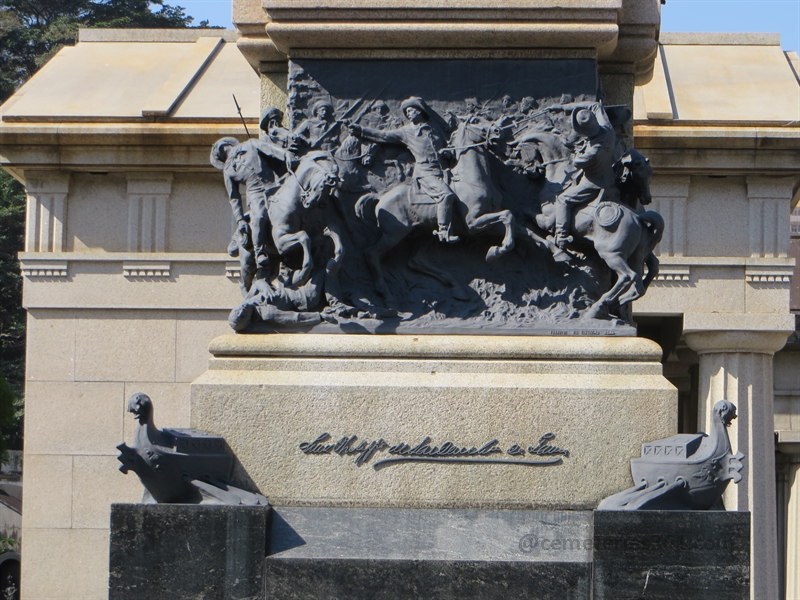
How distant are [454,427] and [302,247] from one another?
62.7 inches

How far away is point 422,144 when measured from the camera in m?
10.1

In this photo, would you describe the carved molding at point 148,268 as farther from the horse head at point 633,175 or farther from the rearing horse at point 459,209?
the horse head at point 633,175

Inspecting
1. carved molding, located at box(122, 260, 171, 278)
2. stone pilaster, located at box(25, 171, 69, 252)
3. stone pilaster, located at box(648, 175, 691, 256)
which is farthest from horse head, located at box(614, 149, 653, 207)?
stone pilaster, located at box(25, 171, 69, 252)

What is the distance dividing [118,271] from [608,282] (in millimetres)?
10152

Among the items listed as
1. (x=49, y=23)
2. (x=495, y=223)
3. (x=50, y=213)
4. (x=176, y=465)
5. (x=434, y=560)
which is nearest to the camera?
(x=434, y=560)

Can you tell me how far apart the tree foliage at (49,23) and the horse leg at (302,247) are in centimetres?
3625

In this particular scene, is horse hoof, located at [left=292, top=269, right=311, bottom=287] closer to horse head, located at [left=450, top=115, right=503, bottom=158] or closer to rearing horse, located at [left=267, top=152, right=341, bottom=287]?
rearing horse, located at [left=267, top=152, right=341, bottom=287]

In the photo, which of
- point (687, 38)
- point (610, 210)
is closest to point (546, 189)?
point (610, 210)

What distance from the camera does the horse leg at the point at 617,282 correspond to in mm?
9797


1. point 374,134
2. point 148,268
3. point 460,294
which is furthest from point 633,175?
point 148,268

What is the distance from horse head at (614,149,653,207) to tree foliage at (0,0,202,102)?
36665 millimetres

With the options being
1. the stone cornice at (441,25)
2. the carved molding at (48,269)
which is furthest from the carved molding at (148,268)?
the stone cornice at (441,25)
